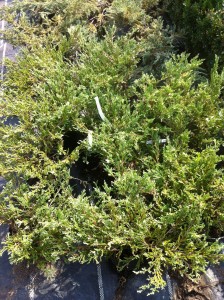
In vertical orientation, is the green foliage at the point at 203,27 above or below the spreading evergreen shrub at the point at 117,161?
above

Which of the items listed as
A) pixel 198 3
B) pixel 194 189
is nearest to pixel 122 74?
pixel 198 3

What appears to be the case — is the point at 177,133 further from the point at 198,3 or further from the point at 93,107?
the point at 198,3

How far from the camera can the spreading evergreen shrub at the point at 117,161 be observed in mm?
2139

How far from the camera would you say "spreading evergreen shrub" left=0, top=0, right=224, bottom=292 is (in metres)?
2.14

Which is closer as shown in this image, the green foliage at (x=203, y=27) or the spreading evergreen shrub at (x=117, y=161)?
the spreading evergreen shrub at (x=117, y=161)

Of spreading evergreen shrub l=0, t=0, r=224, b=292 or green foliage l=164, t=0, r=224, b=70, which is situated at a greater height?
green foliage l=164, t=0, r=224, b=70

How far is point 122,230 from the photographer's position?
6.99ft

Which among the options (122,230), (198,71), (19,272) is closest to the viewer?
(122,230)

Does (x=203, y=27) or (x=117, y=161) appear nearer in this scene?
(x=117, y=161)

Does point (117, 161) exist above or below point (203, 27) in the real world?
below

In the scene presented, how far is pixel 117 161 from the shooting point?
2.36m

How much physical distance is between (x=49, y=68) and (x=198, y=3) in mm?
1507

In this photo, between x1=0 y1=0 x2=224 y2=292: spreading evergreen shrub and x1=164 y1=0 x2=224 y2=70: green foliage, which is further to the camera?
x1=164 y1=0 x2=224 y2=70: green foliage

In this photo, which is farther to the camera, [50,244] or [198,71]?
[198,71]
